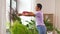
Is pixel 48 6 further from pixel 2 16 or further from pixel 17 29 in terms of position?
pixel 2 16

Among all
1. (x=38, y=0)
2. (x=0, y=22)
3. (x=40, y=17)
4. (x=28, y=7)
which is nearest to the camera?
(x=0, y=22)

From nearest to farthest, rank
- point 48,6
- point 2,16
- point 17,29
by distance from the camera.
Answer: point 2,16 < point 17,29 < point 48,6

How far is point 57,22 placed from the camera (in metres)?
5.55

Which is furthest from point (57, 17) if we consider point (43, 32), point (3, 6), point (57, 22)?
point (3, 6)

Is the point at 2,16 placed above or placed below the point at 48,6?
below

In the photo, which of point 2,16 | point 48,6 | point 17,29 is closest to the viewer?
point 2,16

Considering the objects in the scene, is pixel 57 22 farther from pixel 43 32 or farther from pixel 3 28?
pixel 3 28

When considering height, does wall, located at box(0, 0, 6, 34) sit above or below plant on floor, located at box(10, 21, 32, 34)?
above

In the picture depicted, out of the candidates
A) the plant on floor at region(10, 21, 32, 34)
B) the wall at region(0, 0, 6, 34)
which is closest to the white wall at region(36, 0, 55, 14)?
the plant on floor at region(10, 21, 32, 34)

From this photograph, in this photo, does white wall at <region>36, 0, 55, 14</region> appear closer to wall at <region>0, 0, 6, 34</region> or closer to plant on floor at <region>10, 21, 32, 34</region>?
plant on floor at <region>10, 21, 32, 34</region>

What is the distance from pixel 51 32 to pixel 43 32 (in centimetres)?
200

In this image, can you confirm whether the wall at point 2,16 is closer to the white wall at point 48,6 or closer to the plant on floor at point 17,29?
the plant on floor at point 17,29

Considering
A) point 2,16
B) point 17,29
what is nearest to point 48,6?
point 17,29

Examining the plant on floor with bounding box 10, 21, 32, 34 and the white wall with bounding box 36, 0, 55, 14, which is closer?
the plant on floor with bounding box 10, 21, 32, 34
